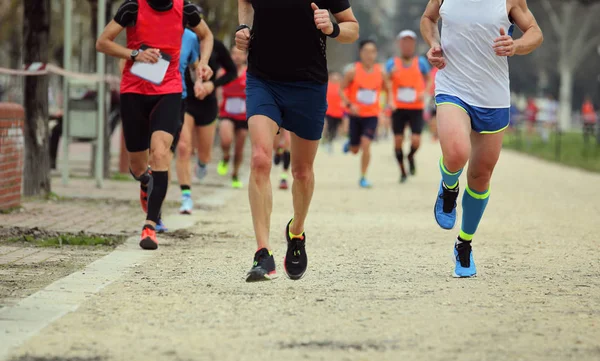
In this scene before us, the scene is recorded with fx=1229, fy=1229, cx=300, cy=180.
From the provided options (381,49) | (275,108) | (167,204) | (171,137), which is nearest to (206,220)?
(167,204)

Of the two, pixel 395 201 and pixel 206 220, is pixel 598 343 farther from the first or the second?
pixel 395 201

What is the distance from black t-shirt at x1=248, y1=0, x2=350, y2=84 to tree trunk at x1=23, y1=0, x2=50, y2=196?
6.50 meters

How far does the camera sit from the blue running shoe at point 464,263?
7.34m

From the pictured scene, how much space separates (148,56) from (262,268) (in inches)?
108

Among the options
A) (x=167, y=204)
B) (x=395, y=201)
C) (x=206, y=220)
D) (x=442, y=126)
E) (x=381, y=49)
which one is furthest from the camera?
(x=381, y=49)

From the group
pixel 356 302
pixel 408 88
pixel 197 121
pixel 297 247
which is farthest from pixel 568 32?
pixel 356 302

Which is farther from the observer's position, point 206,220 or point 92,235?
point 206,220

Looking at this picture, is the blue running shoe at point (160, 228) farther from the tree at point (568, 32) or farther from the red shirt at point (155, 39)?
the tree at point (568, 32)

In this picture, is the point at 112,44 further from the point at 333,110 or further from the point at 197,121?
the point at 333,110

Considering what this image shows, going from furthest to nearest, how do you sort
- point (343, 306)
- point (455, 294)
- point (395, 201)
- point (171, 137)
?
1. point (395, 201)
2. point (171, 137)
3. point (455, 294)
4. point (343, 306)

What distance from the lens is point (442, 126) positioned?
7.25 m

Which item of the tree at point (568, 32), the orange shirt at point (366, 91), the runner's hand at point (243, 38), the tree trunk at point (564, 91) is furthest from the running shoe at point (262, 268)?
the tree trunk at point (564, 91)

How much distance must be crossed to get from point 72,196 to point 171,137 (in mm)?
4614

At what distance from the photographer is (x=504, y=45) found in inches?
277
